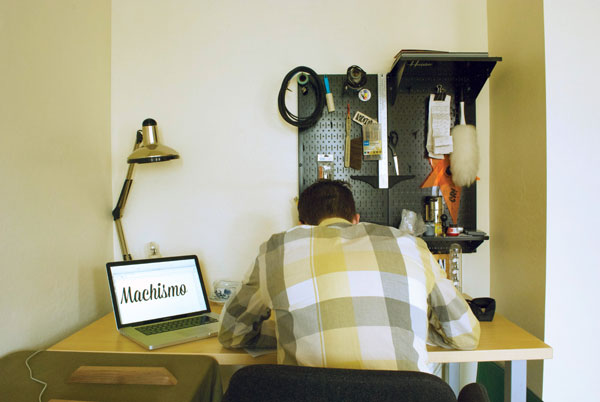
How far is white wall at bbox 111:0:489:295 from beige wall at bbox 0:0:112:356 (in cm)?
14

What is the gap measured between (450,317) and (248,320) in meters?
0.60

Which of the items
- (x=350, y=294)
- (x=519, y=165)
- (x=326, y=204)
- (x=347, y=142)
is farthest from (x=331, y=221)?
(x=519, y=165)

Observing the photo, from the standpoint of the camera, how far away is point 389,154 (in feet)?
5.92

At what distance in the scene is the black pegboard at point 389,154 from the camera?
70.7 inches

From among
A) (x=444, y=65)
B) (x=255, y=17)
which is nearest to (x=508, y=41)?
(x=444, y=65)

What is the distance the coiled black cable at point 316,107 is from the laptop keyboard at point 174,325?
944 mm

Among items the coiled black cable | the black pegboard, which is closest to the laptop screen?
the black pegboard

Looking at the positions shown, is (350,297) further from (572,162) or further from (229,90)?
(229,90)

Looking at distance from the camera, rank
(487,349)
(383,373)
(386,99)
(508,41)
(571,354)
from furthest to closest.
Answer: (386,99) < (508,41) < (571,354) < (487,349) < (383,373)

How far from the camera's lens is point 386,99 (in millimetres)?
1809

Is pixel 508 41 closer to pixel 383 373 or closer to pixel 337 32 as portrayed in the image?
pixel 337 32

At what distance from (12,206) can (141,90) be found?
2.77 ft

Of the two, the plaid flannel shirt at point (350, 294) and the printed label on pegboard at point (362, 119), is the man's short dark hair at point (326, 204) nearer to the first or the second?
the plaid flannel shirt at point (350, 294)

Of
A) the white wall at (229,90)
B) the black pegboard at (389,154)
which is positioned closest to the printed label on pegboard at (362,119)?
the black pegboard at (389,154)
